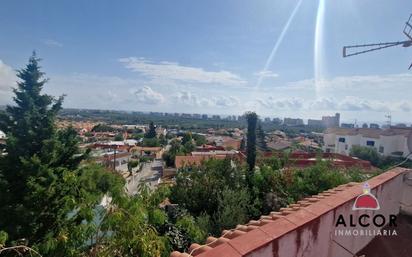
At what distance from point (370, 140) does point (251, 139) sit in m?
27.2

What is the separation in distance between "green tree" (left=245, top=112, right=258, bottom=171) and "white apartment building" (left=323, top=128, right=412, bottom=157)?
61.1 feet

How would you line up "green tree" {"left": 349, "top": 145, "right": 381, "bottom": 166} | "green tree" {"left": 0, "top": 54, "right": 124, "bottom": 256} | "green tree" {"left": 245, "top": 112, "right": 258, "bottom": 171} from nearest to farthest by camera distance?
"green tree" {"left": 0, "top": 54, "right": 124, "bottom": 256}, "green tree" {"left": 245, "top": 112, "right": 258, "bottom": 171}, "green tree" {"left": 349, "top": 145, "right": 381, "bottom": 166}

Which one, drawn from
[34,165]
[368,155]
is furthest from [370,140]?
[34,165]

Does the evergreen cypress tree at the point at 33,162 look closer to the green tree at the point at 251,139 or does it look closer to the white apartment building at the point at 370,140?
the green tree at the point at 251,139

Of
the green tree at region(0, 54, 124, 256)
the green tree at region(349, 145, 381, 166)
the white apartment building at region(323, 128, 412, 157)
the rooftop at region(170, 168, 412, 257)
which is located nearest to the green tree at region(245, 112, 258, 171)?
the green tree at region(0, 54, 124, 256)

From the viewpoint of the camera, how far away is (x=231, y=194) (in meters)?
9.55

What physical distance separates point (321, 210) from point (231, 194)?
7.10 metres

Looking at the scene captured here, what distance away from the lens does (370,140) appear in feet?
127

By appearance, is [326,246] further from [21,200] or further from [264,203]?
[21,200]

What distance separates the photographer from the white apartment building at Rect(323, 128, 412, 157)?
3491 cm

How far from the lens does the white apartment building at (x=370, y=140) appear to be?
3491 cm

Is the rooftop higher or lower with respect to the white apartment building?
higher

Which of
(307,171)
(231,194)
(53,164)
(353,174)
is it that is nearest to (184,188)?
(231,194)

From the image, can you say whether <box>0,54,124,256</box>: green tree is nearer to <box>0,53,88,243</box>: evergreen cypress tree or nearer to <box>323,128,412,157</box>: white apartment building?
<box>0,53,88,243</box>: evergreen cypress tree
